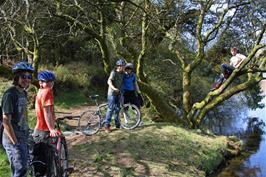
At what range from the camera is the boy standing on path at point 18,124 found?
581cm

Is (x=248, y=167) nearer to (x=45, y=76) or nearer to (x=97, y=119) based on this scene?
(x=97, y=119)

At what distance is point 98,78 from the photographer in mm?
25484

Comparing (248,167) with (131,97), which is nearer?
(131,97)

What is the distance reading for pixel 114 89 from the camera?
11.5m

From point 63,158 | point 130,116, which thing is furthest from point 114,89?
point 63,158

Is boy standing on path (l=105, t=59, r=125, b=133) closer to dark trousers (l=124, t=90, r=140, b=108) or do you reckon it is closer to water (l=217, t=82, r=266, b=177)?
dark trousers (l=124, t=90, r=140, b=108)

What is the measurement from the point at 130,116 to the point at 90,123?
1.39 metres

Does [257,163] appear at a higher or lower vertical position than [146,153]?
lower

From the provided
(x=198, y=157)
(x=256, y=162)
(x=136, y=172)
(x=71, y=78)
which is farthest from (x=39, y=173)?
(x=71, y=78)

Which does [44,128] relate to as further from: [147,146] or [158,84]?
[158,84]

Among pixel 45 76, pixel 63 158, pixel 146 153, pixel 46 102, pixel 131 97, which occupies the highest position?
→ pixel 45 76

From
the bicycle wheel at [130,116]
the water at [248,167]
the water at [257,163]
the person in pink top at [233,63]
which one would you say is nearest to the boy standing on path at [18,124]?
the bicycle wheel at [130,116]

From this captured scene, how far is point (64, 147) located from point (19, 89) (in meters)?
1.94

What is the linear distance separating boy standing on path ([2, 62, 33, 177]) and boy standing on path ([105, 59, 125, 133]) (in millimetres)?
5663
